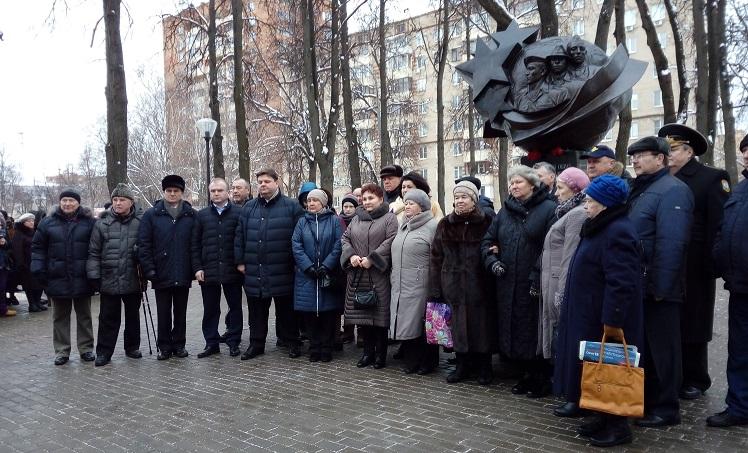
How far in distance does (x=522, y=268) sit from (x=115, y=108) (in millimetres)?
9659

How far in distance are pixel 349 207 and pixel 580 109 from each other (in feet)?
10.7

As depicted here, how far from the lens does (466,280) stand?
5820 millimetres

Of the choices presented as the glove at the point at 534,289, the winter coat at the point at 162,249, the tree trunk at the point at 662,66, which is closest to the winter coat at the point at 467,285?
the glove at the point at 534,289

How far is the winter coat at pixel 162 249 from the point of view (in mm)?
7070

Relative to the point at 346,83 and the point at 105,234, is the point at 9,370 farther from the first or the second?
the point at 346,83

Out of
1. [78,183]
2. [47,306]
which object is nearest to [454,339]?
[47,306]

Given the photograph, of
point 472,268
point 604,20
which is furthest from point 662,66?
point 472,268

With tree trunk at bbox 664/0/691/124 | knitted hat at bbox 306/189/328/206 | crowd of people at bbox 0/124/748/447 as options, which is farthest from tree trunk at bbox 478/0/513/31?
knitted hat at bbox 306/189/328/206

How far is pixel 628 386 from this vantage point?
12.9 ft

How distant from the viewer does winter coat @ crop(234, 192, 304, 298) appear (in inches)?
277

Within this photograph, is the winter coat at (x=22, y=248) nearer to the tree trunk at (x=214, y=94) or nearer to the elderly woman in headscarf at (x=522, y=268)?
the tree trunk at (x=214, y=94)

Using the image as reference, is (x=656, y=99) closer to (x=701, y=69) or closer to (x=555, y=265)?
(x=701, y=69)

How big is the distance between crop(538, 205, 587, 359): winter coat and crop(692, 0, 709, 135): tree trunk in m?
9.33

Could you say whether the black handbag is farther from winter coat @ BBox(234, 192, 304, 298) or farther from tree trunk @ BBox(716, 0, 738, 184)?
tree trunk @ BBox(716, 0, 738, 184)
